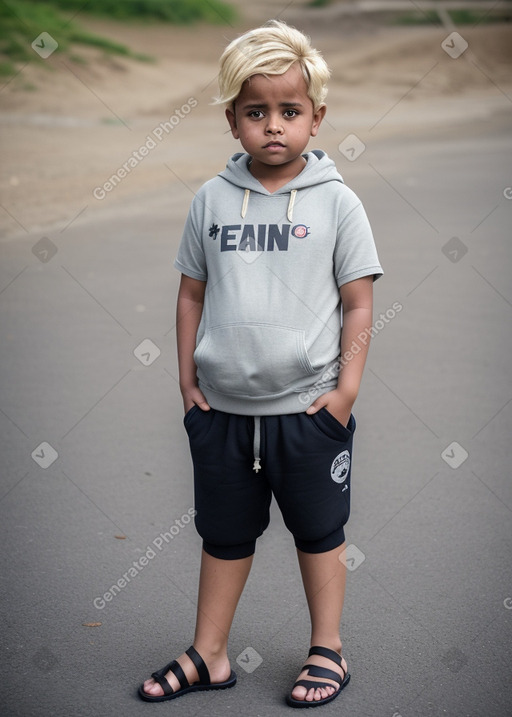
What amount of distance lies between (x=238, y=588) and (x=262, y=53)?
1475mm

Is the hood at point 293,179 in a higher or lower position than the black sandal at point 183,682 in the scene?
higher

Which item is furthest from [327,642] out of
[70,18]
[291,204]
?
[70,18]

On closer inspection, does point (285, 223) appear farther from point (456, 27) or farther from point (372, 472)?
point (456, 27)

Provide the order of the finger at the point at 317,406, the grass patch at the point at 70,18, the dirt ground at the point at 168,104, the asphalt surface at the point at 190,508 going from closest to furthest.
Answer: the finger at the point at 317,406 → the asphalt surface at the point at 190,508 → the dirt ground at the point at 168,104 → the grass patch at the point at 70,18

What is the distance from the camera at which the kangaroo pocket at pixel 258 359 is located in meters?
2.54

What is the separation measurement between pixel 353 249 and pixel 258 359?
0.38 m

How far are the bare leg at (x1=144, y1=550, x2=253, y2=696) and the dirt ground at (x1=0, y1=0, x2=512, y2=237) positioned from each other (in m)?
1.53

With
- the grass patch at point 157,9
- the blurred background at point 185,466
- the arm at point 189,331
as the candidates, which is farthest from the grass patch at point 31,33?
the arm at point 189,331

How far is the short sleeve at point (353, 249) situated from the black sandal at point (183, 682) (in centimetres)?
116

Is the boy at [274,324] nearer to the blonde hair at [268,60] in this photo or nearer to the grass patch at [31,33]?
the blonde hair at [268,60]

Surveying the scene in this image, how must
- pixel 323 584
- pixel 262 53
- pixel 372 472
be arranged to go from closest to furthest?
pixel 262 53 < pixel 323 584 < pixel 372 472

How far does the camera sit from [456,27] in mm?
42125

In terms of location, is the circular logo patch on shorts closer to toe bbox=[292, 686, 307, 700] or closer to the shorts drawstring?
the shorts drawstring

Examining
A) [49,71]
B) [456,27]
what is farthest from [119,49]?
[456,27]
